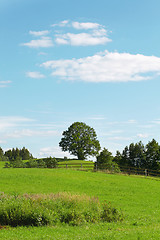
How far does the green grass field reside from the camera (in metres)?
12.3

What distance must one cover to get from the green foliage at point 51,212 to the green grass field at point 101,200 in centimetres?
72

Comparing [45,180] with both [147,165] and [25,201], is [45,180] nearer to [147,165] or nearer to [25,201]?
[25,201]

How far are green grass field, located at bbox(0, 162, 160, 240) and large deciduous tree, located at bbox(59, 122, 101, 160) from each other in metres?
38.6

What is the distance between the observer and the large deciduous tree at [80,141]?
78.4 meters

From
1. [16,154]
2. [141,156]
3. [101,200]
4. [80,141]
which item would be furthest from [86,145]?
[16,154]

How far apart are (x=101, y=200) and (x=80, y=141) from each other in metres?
55.7

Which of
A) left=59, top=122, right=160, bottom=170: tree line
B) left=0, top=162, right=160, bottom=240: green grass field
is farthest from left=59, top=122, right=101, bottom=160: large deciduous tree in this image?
left=0, top=162, right=160, bottom=240: green grass field

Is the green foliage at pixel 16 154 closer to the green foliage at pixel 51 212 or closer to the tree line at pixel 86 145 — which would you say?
the tree line at pixel 86 145

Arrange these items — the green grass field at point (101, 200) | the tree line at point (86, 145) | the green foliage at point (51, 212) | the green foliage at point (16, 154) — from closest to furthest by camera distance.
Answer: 1. the green grass field at point (101, 200)
2. the green foliage at point (51, 212)
3. the tree line at point (86, 145)
4. the green foliage at point (16, 154)

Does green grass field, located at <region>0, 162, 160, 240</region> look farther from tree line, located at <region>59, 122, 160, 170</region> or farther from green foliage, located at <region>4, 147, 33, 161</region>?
green foliage, located at <region>4, 147, 33, 161</region>

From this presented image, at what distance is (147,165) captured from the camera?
80.8 meters

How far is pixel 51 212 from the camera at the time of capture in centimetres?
1512

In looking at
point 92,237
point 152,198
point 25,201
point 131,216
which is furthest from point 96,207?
point 152,198

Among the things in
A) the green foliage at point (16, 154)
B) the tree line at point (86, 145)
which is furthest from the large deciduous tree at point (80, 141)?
the green foliage at point (16, 154)
